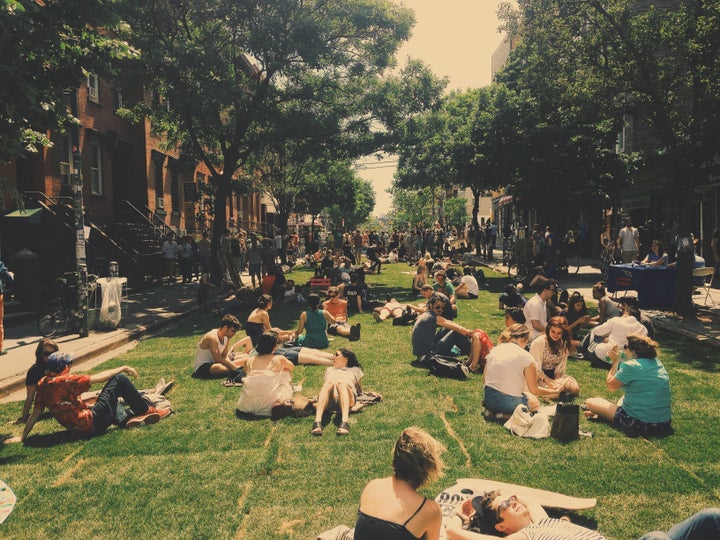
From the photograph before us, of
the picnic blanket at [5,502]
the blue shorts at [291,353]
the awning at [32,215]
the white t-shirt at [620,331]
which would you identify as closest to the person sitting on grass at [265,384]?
the blue shorts at [291,353]

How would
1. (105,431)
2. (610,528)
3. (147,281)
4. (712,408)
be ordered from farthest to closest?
(147,281) < (712,408) < (105,431) < (610,528)

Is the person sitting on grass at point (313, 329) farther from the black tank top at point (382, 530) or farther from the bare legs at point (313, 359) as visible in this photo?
the black tank top at point (382, 530)

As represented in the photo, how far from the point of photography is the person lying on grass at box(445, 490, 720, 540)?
3.90 m

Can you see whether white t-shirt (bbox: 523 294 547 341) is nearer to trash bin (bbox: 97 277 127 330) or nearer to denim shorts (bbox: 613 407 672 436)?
denim shorts (bbox: 613 407 672 436)

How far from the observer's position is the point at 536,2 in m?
16.1

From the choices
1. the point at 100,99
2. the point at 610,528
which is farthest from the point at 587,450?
→ the point at 100,99

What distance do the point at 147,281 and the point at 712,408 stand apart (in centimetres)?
2080

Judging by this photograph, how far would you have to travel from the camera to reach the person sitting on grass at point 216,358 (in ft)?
32.1

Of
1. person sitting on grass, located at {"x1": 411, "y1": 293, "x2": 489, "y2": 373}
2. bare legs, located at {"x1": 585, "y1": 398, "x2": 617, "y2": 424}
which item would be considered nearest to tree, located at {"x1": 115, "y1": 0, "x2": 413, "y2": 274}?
person sitting on grass, located at {"x1": 411, "y1": 293, "x2": 489, "y2": 373}

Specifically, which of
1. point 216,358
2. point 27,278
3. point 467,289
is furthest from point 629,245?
point 27,278

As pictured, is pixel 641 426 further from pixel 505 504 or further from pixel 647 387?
pixel 505 504

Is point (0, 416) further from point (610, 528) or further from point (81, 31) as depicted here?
point (610, 528)

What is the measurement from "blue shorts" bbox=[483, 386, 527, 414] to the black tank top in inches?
156

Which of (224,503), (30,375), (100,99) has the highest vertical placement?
(100,99)
